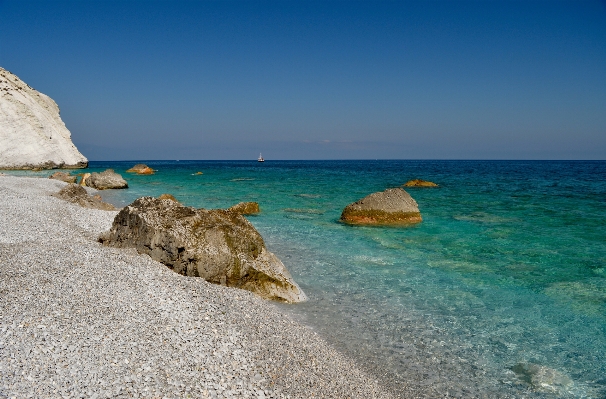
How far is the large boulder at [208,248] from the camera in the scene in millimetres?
9695

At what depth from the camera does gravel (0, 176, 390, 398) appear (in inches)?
188

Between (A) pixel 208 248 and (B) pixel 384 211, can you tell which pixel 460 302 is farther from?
(B) pixel 384 211

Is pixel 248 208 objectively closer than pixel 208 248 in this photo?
No

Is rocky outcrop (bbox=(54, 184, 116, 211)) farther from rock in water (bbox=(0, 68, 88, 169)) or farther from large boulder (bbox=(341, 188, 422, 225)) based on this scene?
rock in water (bbox=(0, 68, 88, 169))

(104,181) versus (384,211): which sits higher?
(104,181)

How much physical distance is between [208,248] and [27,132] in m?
67.3

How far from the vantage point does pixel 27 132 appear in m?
61.6

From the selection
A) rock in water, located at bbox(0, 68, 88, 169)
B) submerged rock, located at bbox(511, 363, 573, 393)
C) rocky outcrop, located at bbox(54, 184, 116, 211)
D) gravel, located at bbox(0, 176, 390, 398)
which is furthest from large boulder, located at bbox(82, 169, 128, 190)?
submerged rock, located at bbox(511, 363, 573, 393)

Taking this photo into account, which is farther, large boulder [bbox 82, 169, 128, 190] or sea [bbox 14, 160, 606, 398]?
large boulder [bbox 82, 169, 128, 190]

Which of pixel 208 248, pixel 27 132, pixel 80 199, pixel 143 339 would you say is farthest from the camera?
pixel 27 132

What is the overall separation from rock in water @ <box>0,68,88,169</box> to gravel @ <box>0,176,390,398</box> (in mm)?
64474

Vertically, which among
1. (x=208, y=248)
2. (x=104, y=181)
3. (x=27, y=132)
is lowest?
(x=208, y=248)

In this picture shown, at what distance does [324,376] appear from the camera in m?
5.97

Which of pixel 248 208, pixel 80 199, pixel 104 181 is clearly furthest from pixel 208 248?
pixel 104 181
